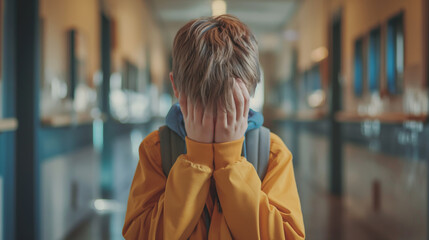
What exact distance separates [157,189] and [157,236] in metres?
0.13

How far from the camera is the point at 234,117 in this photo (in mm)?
981

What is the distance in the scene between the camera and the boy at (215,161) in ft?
3.17

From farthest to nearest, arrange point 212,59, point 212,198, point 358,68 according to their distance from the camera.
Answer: point 358,68 → point 212,198 → point 212,59

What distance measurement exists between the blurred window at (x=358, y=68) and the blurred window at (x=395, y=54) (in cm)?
85

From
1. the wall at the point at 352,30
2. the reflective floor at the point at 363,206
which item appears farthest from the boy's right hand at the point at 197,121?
the wall at the point at 352,30

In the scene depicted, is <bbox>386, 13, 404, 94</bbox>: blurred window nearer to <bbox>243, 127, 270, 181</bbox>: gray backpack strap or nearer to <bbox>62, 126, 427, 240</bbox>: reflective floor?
<bbox>62, 126, 427, 240</bbox>: reflective floor

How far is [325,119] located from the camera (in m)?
5.90

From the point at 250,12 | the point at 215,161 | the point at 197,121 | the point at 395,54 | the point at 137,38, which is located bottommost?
the point at 215,161

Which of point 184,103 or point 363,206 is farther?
point 363,206

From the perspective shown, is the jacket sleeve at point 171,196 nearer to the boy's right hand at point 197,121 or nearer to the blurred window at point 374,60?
the boy's right hand at point 197,121

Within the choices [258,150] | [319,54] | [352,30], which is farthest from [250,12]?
[258,150]

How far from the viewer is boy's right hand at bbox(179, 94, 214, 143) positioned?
97 centimetres

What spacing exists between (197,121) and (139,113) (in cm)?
691

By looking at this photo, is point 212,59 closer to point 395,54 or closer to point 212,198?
point 212,198
